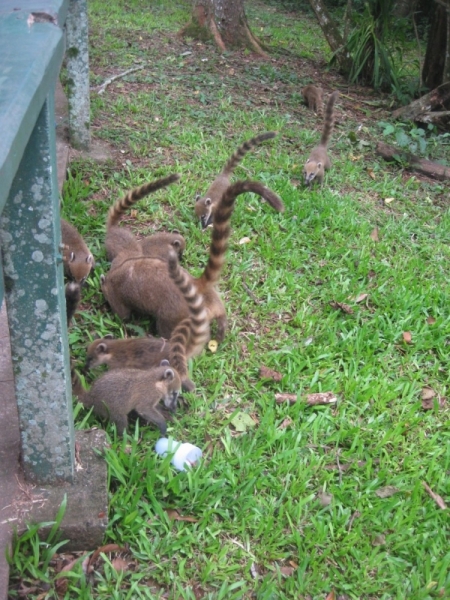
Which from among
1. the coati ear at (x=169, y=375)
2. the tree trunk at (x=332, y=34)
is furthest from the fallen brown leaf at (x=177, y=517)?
the tree trunk at (x=332, y=34)

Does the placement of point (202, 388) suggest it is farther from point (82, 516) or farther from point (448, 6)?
point (448, 6)

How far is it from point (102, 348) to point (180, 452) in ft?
2.24

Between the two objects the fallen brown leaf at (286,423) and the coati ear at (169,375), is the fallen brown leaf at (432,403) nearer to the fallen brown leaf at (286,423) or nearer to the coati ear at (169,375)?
the fallen brown leaf at (286,423)

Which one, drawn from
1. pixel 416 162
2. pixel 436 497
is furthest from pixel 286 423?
pixel 416 162

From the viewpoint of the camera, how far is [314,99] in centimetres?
757

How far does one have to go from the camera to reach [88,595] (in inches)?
83.3

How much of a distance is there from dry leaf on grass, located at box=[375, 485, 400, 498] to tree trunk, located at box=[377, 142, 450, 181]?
430cm

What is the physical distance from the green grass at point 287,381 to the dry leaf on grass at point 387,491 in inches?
0.9

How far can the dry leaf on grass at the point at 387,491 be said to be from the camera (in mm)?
2764

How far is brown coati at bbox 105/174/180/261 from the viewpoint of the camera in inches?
153

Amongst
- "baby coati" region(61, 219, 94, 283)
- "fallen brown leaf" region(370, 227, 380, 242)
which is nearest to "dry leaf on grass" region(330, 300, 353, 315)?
"fallen brown leaf" region(370, 227, 380, 242)

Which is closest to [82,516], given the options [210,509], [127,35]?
[210,509]

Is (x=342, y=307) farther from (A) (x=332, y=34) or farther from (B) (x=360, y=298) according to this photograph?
(A) (x=332, y=34)

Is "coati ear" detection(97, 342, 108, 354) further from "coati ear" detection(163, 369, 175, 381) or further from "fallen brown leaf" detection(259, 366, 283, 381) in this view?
"fallen brown leaf" detection(259, 366, 283, 381)
